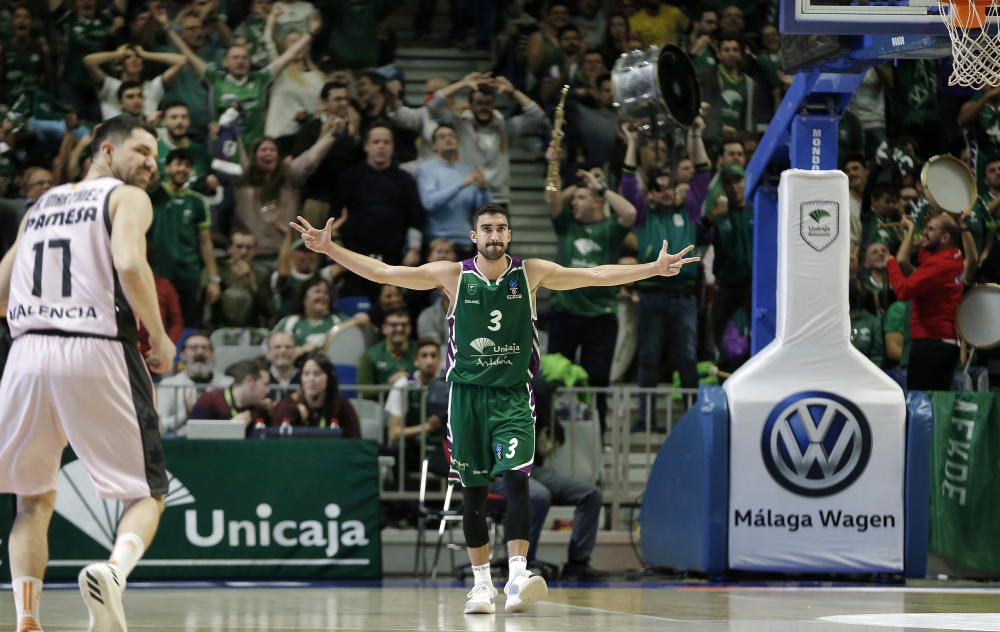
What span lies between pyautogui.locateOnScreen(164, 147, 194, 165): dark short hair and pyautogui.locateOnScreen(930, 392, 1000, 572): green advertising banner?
6.96 m

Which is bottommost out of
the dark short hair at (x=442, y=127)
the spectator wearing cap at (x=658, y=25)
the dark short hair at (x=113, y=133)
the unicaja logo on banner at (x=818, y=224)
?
the unicaja logo on banner at (x=818, y=224)

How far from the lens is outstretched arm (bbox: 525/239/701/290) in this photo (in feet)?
28.1

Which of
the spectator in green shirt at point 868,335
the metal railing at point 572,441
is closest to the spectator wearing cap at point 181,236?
the metal railing at point 572,441

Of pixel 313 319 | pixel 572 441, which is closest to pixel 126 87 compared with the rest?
pixel 313 319

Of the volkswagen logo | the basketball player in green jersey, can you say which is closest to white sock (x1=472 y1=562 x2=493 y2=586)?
the basketball player in green jersey

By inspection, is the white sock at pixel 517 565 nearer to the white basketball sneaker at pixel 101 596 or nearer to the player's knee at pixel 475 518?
the player's knee at pixel 475 518

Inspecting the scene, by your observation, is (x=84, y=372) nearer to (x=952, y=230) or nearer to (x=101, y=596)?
(x=101, y=596)

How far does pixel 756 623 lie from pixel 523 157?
10.3 meters

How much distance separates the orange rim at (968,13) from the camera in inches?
390

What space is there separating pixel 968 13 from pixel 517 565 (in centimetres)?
476

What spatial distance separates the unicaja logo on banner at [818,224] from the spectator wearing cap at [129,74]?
6.68 metres

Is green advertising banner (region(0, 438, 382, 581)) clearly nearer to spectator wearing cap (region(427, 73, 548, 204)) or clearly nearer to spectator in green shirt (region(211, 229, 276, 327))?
spectator in green shirt (region(211, 229, 276, 327))

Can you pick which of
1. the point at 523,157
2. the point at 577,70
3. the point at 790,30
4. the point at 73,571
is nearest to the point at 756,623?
the point at 790,30

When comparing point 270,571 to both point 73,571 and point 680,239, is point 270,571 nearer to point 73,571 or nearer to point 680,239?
point 73,571
